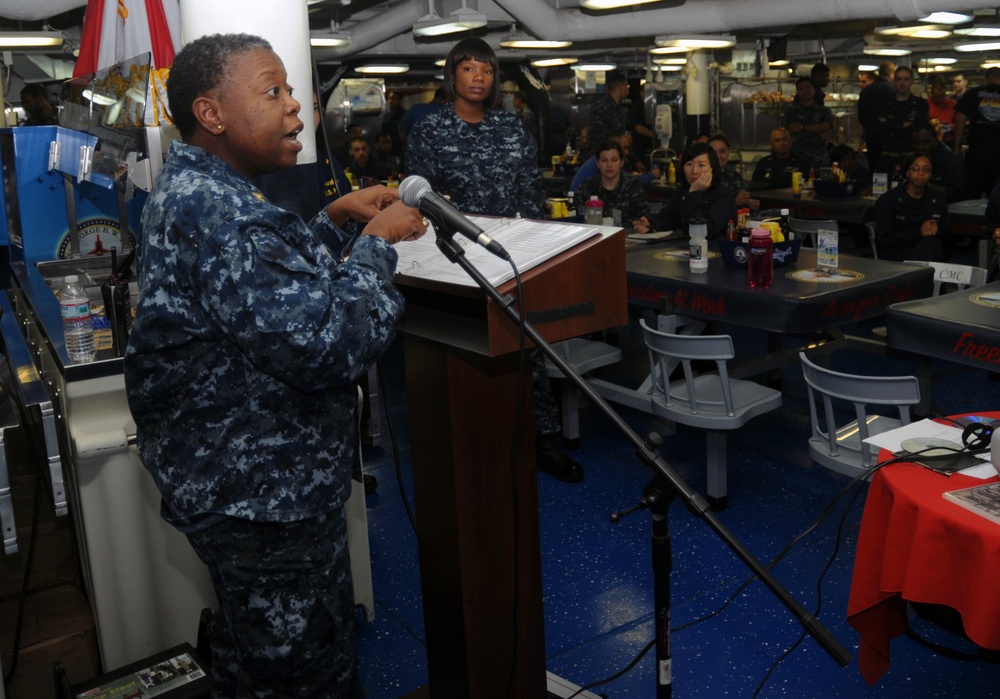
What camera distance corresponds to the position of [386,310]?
1.58 metres

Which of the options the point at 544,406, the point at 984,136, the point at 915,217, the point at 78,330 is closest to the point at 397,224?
the point at 78,330

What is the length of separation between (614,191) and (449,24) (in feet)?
10.6

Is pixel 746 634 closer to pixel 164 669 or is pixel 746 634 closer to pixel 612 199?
pixel 164 669

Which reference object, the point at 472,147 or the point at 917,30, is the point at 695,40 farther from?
the point at 472,147

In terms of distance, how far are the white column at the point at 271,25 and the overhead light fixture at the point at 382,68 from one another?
1214 centimetres

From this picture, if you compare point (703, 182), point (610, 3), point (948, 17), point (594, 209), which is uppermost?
point (610, 3)

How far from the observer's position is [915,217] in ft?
20.4

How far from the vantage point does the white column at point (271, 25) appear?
2.63 m

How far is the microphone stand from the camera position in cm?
139

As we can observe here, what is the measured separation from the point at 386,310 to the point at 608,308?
463 millimetres

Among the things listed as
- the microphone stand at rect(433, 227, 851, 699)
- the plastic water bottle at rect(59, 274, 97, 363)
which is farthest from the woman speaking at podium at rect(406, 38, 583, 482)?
the microphone stand at rect(433, 227, 851, 699)

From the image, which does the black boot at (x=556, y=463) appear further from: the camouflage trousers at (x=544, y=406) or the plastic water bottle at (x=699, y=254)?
the plastic water bottle at (x=699, y=254)

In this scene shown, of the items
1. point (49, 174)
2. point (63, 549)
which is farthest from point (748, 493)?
point (49, 174)

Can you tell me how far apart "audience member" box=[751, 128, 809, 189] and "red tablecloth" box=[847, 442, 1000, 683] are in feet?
22.5
